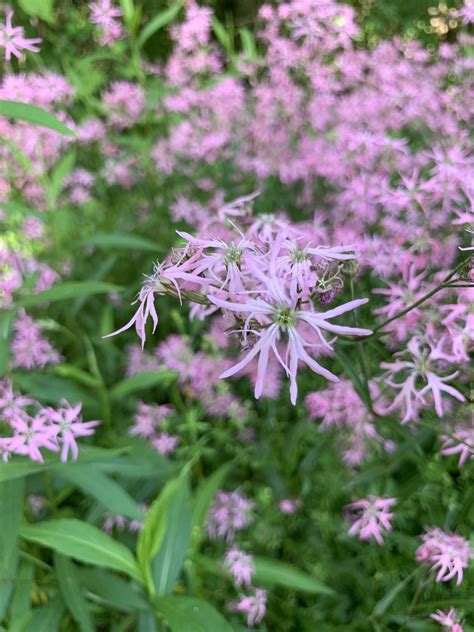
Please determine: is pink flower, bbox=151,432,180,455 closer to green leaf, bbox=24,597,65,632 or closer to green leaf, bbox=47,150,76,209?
green leaf, bbox=24,597,65,632

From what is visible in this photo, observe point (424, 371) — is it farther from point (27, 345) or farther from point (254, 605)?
point (27, 345)

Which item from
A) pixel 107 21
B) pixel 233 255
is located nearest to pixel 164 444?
pixel 233 255

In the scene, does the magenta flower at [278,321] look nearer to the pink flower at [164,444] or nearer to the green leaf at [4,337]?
the green leaf at [4,337]

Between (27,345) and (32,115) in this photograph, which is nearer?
(32,115)

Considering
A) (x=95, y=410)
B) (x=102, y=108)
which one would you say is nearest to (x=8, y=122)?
(x=102, y=108)

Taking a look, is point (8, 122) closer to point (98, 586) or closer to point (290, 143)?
point (290, 143)
